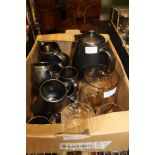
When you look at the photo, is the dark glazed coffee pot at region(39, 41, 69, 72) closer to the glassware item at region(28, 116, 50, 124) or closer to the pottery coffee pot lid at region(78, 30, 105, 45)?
the pottery coffee pot lid at region(78, 30, 105, 45)

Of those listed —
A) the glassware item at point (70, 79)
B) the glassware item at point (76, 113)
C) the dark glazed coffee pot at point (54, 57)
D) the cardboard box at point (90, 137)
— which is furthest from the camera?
the dark glazed coffee pot at point (54, 57)

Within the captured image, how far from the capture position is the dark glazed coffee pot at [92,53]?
77cm

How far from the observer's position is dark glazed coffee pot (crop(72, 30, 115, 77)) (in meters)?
0.77

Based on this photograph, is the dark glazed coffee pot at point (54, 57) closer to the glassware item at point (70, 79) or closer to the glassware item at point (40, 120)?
the glassware item at point (70, 79)

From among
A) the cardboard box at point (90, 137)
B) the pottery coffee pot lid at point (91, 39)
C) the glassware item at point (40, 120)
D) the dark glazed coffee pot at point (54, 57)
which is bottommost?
the glassware item at point (40, 120)

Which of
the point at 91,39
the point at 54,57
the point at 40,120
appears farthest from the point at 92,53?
the point at 40,120

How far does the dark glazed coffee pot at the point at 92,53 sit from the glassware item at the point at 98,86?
2 cm

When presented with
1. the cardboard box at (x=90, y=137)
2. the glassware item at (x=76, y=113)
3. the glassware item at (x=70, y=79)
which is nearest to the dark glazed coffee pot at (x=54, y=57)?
the glassware item at (x=70, y=79)

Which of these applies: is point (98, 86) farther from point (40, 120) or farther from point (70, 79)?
point (40, 120)

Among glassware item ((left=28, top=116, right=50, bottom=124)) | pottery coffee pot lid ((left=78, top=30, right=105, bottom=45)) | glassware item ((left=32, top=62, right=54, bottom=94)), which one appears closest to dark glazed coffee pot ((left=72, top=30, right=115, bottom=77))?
pottery coffee pot lid ((left=78, top=30, right=105, bottom=45))

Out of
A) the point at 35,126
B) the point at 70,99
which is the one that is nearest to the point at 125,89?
the point at 70,99

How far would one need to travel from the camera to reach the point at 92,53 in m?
0.78
